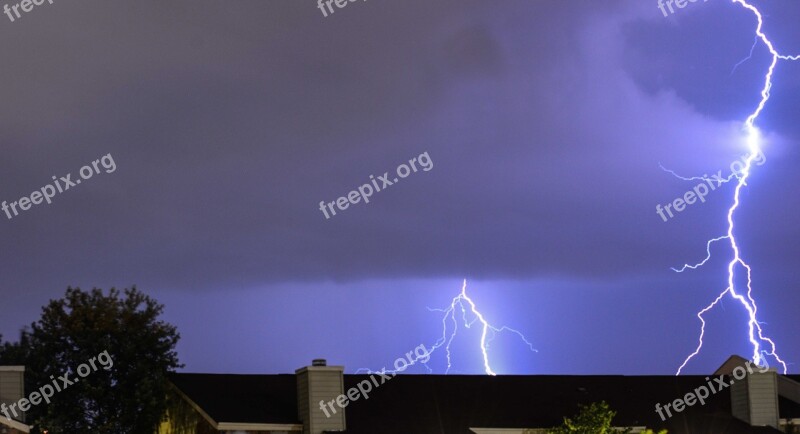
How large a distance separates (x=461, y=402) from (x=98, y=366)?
10.9 m

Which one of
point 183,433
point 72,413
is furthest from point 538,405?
point 72,413

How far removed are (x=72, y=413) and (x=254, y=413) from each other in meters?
6.03

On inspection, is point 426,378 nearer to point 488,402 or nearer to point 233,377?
point 488,402

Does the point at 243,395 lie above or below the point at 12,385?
above

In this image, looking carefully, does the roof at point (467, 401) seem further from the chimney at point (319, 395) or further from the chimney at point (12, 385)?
the chimney at point (12, 385)

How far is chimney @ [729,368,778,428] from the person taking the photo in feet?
142

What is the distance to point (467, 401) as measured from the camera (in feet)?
139

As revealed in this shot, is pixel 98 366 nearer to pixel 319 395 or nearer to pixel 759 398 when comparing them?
pixel 319 395

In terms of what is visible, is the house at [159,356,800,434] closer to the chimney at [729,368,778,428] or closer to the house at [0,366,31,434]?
the chimney at [729,368,778,428]

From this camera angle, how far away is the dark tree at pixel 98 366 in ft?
135

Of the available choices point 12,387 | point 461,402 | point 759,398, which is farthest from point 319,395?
point 759,398

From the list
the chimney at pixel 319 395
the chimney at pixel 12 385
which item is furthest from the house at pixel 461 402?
the chimney at pixel 12 385

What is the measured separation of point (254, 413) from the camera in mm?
39031

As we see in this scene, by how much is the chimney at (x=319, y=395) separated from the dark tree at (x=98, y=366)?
15.5 feet
